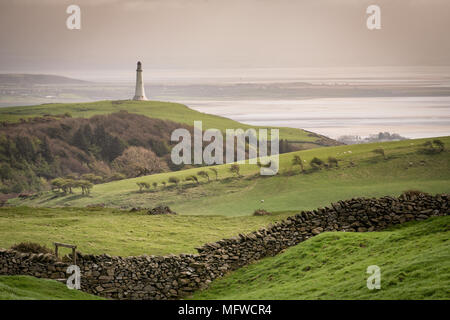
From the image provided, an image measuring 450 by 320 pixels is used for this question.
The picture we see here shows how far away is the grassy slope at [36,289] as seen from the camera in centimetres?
1630

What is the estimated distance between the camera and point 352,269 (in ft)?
54.7

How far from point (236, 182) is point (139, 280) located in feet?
139

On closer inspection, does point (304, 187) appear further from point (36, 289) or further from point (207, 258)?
point (36, 289)

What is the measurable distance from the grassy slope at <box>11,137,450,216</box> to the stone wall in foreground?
71.9 ft

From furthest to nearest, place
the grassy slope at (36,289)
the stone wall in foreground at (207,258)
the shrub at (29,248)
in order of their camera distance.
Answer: the shrub at (29,248) → the stone wall in foreground at (207,258) → the grassy slope at (36,289)

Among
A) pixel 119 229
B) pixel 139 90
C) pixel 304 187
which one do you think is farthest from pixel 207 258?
pixel 139 90

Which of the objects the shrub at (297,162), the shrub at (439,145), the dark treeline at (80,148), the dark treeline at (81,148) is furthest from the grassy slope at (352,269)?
the dark treeline at (80,148)

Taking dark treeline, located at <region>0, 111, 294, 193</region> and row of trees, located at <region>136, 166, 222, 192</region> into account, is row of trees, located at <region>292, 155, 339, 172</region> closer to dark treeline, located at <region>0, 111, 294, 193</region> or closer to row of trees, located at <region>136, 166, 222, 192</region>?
row of trees, located at <region>136, 166, 222, 192</region>

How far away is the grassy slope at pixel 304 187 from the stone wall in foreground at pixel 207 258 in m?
21.9

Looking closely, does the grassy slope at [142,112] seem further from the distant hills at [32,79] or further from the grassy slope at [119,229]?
the grassy slope at [119,229]

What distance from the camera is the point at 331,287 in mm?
15258

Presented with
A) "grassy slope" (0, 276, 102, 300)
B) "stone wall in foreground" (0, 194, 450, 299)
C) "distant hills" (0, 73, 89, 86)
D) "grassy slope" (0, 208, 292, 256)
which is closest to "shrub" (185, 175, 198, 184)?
"grassy slope" (0, 208, 292, 256)

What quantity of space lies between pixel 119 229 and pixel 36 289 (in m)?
12.2
